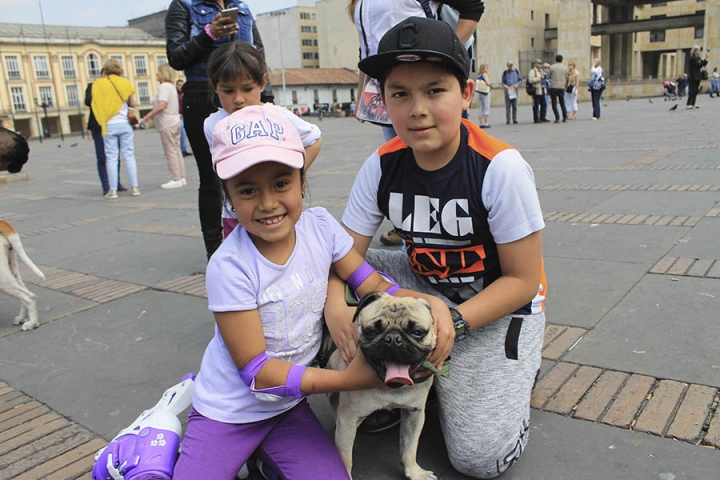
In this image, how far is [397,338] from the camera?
162cm

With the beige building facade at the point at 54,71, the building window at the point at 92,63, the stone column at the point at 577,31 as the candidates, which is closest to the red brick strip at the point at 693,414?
the stone column at the point at 577,31

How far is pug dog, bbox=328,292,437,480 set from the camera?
165 cm

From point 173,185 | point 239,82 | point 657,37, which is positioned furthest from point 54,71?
point 239,82

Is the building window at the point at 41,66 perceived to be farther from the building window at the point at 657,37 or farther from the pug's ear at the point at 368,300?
the pug's ear at the point at 368,300

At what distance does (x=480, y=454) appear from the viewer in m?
1.95

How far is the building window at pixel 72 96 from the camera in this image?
70875 mm

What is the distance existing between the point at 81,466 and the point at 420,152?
69.5 inches

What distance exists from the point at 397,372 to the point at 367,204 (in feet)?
2.94

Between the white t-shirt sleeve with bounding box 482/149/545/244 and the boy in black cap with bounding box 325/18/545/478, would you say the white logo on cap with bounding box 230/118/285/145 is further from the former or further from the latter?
the white t-shirt sleeve with bounding box 482/149/545/244

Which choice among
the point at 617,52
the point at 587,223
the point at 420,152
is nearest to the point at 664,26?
the point at 617,52

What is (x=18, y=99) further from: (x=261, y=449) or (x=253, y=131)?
(x=261, y=449)

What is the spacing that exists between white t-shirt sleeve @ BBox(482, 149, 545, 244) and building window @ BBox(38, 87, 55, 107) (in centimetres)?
7829

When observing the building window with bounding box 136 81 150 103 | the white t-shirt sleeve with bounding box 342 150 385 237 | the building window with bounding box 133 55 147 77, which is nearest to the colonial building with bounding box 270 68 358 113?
the building window with bounding box 136 81 150 103

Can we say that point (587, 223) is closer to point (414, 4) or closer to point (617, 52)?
point (414, 4)
